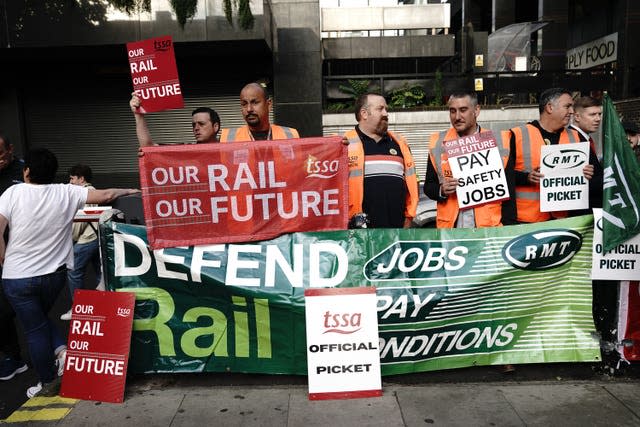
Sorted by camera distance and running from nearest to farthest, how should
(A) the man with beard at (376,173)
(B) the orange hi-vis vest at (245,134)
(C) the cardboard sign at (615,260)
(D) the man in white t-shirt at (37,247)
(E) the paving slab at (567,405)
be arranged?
(E) the paving slab at (567,405) < (D) the man in white t-shirt at (37,247) < (C) the cardboard sign at (615,260) < (A) the man with beard at (376,173) < (B) the orange hi-vis vest at (245,134)

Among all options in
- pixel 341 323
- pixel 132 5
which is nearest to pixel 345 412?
pixel 341 323

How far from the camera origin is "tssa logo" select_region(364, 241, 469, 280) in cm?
402

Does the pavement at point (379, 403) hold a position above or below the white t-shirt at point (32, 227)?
below

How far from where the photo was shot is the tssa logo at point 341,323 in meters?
3.83

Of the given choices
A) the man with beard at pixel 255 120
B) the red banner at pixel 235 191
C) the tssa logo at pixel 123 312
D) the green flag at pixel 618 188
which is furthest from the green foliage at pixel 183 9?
the green flag at pixel 618 188

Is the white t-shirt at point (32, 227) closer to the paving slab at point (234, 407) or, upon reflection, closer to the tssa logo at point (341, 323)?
the paving slab at point (234, 407)

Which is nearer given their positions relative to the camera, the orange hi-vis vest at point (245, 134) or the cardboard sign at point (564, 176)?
the cardboard sign at point (564, 176)

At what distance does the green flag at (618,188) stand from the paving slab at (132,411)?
11.5 ft

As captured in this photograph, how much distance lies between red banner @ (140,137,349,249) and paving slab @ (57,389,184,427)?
113 centimetres

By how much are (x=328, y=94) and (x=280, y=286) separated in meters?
12.8

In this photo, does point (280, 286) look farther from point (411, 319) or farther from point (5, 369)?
point (5, 369)

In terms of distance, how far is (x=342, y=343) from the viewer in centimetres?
382

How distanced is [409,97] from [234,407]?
13.4m

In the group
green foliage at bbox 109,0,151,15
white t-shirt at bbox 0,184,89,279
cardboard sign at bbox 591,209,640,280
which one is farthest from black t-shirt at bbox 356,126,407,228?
green foliage at bbox 109,0,151,15
